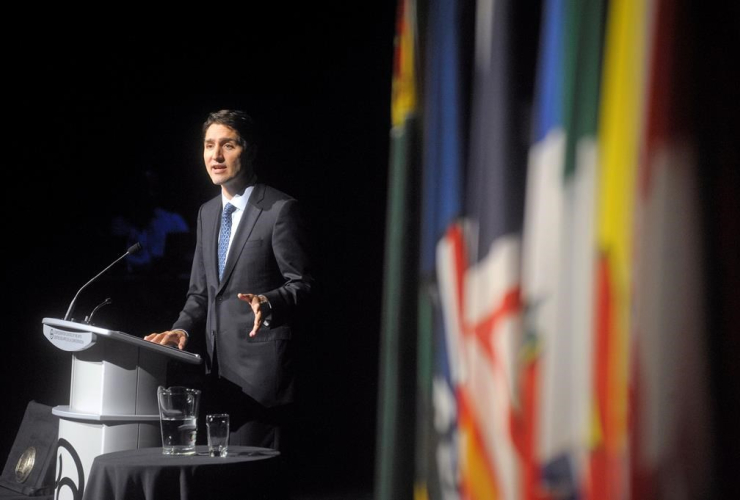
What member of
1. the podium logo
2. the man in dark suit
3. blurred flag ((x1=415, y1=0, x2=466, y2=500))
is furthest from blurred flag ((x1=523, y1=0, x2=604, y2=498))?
the podium logo

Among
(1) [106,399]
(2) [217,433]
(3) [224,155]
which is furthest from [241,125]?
(2) [217,433]

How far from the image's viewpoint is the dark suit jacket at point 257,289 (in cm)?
269

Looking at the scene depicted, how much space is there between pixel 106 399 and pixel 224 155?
94 cm

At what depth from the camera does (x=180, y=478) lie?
1900mm

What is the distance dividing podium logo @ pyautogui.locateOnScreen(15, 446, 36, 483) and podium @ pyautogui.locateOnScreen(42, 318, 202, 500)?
1.25 m

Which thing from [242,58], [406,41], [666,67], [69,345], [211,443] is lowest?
[211,443]

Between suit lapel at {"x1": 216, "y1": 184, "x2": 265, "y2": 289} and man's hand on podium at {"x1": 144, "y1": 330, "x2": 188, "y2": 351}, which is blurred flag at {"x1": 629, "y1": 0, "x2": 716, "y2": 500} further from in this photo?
suit lapel at {"x1": 216, "y1": 184, "x2": 265, "y2": 289}

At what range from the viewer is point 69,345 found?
2.42 m

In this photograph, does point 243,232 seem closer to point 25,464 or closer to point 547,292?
point 25,464

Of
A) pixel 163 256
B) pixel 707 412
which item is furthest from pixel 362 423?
pixel 707 412

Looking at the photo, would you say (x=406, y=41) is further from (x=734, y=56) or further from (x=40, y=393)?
(x=40, y=393)

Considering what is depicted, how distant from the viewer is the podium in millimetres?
2287

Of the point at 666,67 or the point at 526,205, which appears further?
the point at 526,205

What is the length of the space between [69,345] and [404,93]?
1.54 metres
